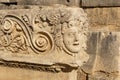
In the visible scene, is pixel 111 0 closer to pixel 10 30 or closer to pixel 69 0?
pixel 69 0

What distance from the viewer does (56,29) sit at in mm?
3883

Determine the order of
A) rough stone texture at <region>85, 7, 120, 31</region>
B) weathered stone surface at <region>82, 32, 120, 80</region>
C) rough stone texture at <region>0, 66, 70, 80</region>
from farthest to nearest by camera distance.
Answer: rough stone texture at <region>85, 7, 120, 31</region>
weathered stone surface at <region>82, 32, 120, 80</region>
rough stone texture at <region>0, 66, 70, 80</region>

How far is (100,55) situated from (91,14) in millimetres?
774

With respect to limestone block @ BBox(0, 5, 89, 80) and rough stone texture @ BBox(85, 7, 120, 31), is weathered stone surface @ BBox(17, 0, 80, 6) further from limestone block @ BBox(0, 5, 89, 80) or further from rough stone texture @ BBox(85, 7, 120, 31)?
limestone block @ BBox(0, 5, 89, 80)

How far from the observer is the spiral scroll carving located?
3930mm

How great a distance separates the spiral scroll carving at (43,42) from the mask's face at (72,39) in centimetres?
21

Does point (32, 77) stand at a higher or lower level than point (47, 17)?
lower

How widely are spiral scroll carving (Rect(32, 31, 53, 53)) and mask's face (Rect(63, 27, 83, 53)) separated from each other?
0.21 metres

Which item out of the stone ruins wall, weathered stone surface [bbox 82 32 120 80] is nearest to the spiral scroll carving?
the stone ruins wall

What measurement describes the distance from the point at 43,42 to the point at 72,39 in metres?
0.38

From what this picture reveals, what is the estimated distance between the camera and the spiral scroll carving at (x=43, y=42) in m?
3.93

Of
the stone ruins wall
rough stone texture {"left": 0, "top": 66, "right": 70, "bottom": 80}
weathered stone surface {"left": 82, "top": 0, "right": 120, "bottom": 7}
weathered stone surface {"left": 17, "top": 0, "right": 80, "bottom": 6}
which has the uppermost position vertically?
weathered stone surface {"left": 17, "top": 0, "right": 80, "bottom": 6}

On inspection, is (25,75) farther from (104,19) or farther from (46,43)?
(104,19)

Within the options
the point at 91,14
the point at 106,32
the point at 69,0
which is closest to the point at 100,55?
the point at 106,32
